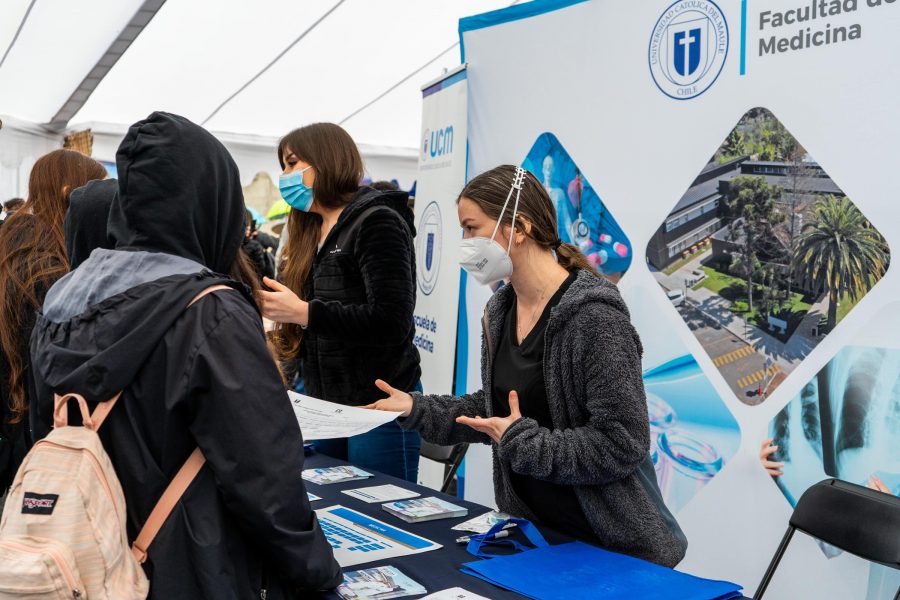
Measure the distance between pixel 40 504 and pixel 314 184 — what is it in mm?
1567

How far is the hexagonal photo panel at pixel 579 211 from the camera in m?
2.85

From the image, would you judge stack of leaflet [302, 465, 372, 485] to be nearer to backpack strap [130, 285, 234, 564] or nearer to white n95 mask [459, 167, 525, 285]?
white n95 mask [459, 167, 525, 285]

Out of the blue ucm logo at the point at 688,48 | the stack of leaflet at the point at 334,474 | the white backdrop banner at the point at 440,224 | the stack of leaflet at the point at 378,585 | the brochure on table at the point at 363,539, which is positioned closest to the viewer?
the stack of leaflet at the point at 378,585

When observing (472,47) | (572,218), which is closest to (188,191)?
(572,218)

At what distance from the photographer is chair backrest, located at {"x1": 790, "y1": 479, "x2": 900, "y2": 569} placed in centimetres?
181

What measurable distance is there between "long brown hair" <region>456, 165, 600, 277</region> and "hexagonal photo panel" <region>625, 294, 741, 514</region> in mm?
950

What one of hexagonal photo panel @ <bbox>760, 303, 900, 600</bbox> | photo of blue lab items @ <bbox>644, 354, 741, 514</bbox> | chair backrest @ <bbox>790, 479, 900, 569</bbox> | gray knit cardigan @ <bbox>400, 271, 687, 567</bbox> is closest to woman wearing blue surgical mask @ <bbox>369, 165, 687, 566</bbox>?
gray knit cardigan @ <bbox>400, 271, 687, 567</bbox>

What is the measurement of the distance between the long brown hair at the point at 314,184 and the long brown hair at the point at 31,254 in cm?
61

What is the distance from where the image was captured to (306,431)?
5.54 ft

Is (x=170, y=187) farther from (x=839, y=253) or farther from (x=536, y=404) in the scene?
(x=839, y=253)

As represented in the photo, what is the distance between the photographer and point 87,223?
1.64m

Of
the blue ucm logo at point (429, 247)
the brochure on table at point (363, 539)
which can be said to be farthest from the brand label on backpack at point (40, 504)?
the blue ucm logo at point (429, 247)

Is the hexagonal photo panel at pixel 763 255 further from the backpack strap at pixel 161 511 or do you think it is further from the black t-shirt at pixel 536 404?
the backpack strap at pixel 161 511

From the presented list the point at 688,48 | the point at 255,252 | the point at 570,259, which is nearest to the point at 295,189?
the point at 570,259
